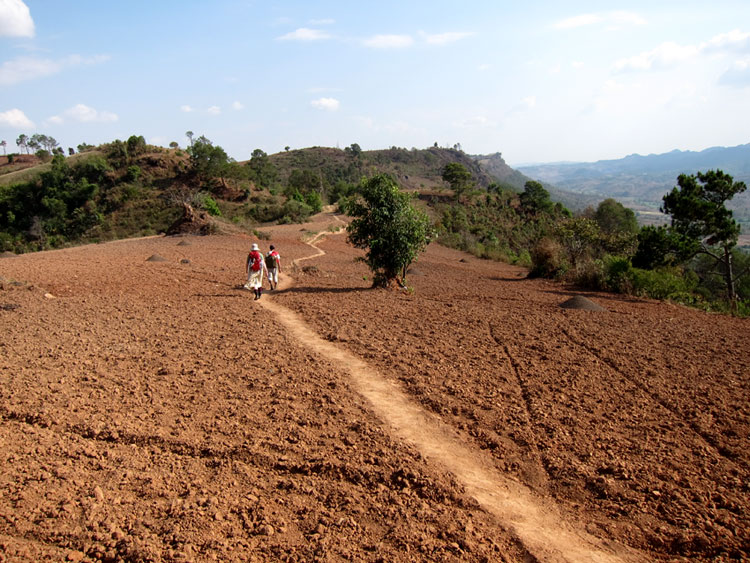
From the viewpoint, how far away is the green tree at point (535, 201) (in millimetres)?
58625

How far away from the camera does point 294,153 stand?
4016 inches

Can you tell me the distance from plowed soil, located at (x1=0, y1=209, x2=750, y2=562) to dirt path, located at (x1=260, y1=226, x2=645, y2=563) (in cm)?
2

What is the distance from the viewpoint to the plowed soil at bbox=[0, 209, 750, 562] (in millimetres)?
3375

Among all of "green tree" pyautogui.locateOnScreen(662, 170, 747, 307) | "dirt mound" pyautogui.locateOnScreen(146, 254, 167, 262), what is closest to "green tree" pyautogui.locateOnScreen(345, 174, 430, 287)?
"dirt mound" pyautogui.locateOnScreen(146, 254, 167, 262)

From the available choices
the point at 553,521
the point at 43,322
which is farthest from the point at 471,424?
the point at 43,322

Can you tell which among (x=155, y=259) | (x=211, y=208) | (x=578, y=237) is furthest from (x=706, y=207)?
(x=211, y=208)

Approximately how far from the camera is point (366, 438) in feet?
15.3

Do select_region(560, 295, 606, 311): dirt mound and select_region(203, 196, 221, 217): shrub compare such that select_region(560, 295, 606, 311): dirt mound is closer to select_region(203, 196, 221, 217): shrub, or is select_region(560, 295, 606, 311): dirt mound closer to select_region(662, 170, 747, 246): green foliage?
select_region(662, 170, 747, 246): green foliage

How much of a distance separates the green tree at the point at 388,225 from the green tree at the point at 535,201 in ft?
164

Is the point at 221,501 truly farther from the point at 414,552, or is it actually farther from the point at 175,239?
the point at 175,239

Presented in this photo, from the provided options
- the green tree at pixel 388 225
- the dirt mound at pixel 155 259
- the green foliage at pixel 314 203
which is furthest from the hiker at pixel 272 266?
the green foliage at pixel 314 203

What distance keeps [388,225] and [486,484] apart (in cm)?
898

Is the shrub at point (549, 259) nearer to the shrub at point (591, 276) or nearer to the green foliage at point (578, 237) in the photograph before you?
the green foliage at point (578, 237)

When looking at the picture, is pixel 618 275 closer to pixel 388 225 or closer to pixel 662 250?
pixel 662 250
